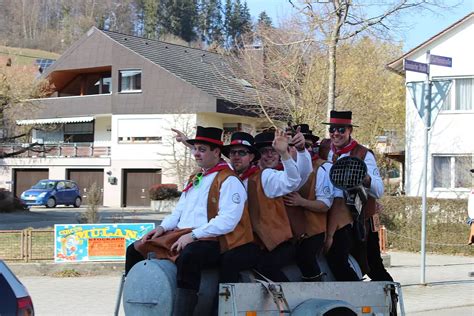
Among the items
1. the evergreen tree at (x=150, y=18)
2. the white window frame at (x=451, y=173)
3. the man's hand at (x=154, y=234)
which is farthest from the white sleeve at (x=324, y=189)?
the evergreen tree at (x=150, y=18)

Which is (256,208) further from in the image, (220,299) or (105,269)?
(105,269)

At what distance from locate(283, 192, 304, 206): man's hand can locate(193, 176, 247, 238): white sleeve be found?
1.79ft

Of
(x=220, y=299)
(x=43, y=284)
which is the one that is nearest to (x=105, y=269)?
(x=43, y=284)

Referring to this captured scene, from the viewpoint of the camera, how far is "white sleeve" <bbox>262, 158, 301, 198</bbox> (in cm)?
634

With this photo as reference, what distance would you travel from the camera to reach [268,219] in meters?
6.52

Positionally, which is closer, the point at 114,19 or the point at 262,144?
the point at 262,144

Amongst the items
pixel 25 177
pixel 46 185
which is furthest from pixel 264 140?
pixel 25 177

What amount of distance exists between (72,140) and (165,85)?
1011cm

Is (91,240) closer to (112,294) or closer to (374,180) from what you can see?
(112,294)

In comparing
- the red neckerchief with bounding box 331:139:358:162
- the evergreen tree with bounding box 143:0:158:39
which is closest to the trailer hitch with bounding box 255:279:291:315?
the red neckerchief with bounding box 331:139:358:162

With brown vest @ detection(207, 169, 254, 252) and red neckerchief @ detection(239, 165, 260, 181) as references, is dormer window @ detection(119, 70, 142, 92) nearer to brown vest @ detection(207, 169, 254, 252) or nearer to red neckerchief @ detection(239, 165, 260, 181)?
red neckerchief @ detection(239, 165, 260, 181)

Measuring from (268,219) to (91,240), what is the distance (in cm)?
816

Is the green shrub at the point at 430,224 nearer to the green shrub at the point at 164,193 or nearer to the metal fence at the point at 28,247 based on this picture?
the metal fence at the point at 28,247

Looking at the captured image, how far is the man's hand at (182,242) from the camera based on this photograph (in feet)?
20.5
